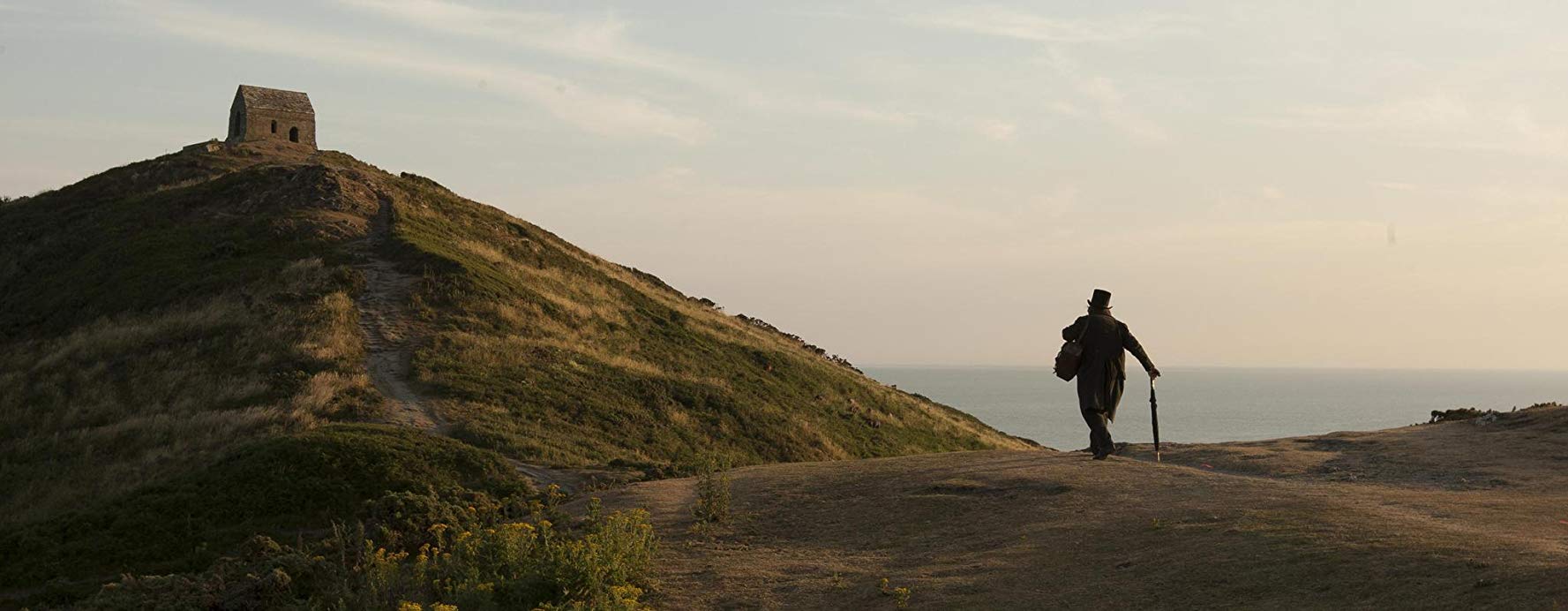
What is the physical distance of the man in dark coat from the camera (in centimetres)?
1911

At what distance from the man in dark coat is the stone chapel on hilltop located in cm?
6240

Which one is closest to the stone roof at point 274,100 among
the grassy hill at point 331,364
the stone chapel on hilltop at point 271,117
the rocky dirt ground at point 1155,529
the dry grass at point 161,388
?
the stone chapel on hilltop at point 271,117

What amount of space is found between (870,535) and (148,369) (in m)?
25.2

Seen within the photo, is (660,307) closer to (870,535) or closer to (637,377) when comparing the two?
(637,377)

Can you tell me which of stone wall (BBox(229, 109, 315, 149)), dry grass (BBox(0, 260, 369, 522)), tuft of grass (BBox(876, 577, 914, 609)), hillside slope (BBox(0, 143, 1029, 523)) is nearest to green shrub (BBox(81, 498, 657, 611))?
tuft of grass (BBox(876, 577, 914, 609))

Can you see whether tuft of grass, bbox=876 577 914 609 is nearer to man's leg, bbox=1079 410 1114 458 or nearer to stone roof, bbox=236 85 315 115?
man's leg, bbox=1079 410 1114 458

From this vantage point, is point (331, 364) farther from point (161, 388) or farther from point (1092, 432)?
point (1092, 432)

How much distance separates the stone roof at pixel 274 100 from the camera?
71.4 meters

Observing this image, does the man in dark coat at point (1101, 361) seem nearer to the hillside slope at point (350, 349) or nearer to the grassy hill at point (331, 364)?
the grassy hill at point (331, 364)

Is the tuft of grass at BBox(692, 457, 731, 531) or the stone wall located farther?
the stone wall

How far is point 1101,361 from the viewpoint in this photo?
1912 cm

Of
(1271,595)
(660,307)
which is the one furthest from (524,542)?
(660,307)

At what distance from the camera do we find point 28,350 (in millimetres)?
38031

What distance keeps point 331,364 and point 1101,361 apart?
824 inches
